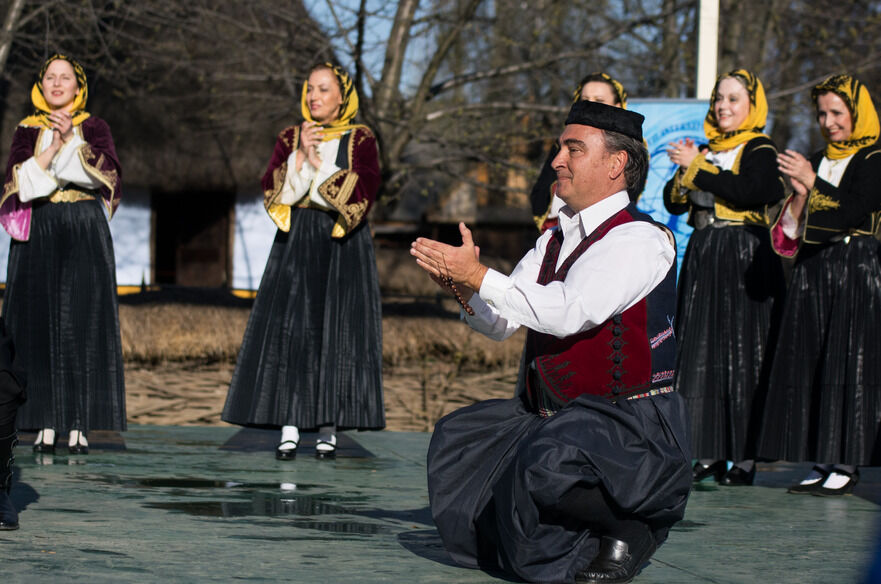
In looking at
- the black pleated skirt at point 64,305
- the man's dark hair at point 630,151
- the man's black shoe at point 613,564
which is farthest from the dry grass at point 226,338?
the man's black shoe at point 613,564

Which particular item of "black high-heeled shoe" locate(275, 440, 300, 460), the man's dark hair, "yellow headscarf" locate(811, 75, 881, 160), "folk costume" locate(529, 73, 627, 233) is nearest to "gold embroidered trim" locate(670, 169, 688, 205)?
"folk costume" locate(529, 73, 627, 233)

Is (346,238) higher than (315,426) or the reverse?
higher

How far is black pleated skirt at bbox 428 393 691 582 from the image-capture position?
3371 millimetres

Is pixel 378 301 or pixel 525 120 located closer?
pixel 378 301

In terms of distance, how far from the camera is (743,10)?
16.6 meters

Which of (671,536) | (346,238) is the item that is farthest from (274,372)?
(671,536)

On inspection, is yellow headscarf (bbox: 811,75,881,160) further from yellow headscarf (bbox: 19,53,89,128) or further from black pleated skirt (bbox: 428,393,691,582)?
yellow headscarf (bbox: 19,53,89,128)

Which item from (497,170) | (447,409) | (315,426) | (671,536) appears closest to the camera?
(671,536)

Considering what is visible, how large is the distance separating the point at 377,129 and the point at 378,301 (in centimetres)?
617

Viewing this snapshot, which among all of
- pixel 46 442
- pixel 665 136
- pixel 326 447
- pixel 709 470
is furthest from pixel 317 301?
pixel 665 136

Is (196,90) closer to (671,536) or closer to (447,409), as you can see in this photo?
(447,409)

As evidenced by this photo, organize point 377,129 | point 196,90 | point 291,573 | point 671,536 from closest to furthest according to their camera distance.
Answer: point 291,573, point 671,536, point 377,129, point 196,90

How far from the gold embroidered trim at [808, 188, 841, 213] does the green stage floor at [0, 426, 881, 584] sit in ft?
4.20

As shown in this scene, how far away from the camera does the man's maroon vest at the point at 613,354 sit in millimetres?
3574
